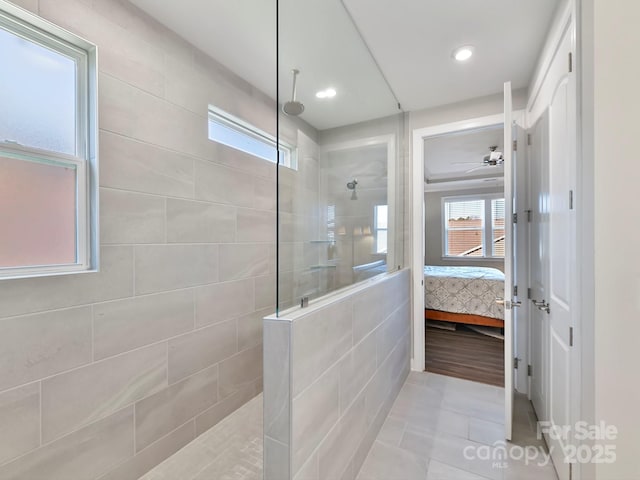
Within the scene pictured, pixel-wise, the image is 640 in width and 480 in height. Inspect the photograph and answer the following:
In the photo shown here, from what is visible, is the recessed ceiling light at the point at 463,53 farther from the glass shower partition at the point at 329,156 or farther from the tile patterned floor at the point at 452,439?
the tile patterned floor at the point at 452,439

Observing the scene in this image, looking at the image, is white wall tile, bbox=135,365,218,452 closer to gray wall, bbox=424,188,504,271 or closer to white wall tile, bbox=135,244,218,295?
white wall tile, bbox=135,244,218,295

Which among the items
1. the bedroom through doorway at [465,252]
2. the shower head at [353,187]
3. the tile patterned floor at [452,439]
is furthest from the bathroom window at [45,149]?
the bedroom through doorway at [465,252]

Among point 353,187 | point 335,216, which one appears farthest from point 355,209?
point 335,216

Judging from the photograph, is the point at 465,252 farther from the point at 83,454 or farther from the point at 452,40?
the point at 83,454

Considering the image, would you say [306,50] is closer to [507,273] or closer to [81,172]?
[81,172]

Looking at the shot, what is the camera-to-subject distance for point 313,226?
153 cm

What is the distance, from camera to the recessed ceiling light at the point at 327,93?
63.0 inches

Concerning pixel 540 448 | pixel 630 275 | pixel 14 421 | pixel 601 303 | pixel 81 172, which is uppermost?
pixel 81 172

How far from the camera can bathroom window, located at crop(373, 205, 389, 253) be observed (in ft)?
7.44

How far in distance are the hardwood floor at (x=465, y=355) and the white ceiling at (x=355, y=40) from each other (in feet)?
8.25

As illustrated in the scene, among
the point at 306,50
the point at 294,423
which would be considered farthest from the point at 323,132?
the point at 294,423

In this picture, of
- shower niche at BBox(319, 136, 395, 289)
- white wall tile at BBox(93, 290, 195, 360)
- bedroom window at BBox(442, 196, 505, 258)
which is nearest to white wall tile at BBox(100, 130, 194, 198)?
white wall tile at BBox(93, 290, 195, 360)

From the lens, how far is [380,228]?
92.4 inches

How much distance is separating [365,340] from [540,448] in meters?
1.31
